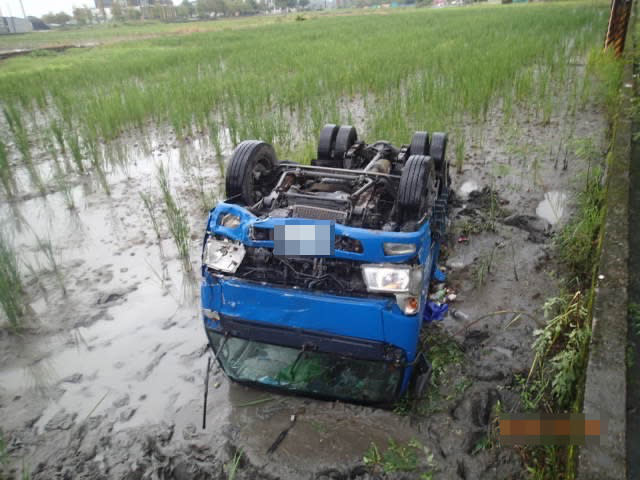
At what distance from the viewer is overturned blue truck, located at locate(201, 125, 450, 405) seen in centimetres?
214

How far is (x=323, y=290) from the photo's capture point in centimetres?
226

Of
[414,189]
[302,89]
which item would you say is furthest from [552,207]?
[302,89]

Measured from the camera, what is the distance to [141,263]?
3955 millimetres

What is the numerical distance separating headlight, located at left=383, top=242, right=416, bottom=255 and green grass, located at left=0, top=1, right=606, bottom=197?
3.40 m

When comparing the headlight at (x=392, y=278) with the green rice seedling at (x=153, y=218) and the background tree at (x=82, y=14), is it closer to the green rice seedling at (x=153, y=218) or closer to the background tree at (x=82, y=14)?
the green rice seedling at (x=153, y=218)

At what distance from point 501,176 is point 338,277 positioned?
3404 mm

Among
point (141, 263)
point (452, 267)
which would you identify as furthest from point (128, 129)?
point (452, 267)

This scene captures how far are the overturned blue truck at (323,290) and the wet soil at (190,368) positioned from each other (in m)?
0.17

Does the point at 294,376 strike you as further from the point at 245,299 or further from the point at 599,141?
the point at 599,141

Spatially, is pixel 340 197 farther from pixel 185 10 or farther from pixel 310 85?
pixel 185 10

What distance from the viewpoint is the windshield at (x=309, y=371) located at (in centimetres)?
235

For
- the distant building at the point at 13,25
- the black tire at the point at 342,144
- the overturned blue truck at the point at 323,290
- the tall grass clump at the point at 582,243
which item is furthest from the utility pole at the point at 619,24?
the distant building at the point at 13,25

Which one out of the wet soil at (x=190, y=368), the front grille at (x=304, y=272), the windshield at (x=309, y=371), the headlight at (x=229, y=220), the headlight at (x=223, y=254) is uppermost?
the headlight at (x=229, y=220)

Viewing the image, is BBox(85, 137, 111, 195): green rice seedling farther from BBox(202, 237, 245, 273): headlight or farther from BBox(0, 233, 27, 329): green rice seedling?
BBox(202, 237, 245, 273): headlight
